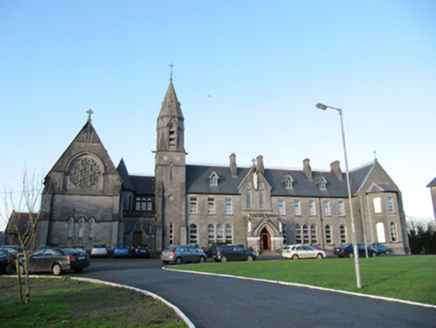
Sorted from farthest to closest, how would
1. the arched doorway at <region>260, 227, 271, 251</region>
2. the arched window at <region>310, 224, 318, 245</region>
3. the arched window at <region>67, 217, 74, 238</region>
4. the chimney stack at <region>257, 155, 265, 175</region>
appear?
the chimney stack at <region>257, 155, 265, 175</region> < the arched window at <region>310, 224, 318, 245</region> < the arched doorway at <region>260, 227, 271, 251</region> < the arched window at <region>67, 217, 74, 238</region>

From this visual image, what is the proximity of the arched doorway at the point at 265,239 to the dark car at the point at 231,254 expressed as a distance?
14.1m

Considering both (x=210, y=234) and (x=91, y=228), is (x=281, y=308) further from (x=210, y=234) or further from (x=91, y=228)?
(x=210, y=234)

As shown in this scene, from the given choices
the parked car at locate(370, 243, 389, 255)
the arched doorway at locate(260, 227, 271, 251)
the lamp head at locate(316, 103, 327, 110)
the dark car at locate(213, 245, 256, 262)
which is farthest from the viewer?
the arched doorway at locate(260, 227, 271, 251)

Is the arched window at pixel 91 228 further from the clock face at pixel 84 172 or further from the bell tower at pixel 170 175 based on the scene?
the bell tower at pixel 170 175

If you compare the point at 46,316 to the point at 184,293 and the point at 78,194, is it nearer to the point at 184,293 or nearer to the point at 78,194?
the point at 184,293

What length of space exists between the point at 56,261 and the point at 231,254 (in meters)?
15.1

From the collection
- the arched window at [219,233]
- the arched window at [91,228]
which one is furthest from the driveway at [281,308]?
the arched window at [219,233]

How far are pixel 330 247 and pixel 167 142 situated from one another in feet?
84.2

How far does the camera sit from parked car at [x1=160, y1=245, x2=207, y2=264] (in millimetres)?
27469

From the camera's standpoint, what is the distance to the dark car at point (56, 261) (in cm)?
1931

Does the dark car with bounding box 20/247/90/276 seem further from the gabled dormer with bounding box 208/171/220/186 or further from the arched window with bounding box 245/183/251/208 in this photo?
the arched window with bounding box 245/183/251/208

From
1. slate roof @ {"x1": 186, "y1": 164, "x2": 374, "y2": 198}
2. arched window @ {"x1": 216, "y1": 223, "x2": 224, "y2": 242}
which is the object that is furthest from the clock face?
arched window @ {"x1": 216, "y1": 223, "x2": 224, "y2": 242}

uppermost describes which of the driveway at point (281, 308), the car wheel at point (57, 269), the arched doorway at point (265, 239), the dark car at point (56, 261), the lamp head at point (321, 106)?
the lamp head at point (321, 106)

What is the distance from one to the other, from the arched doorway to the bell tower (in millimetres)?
9892
